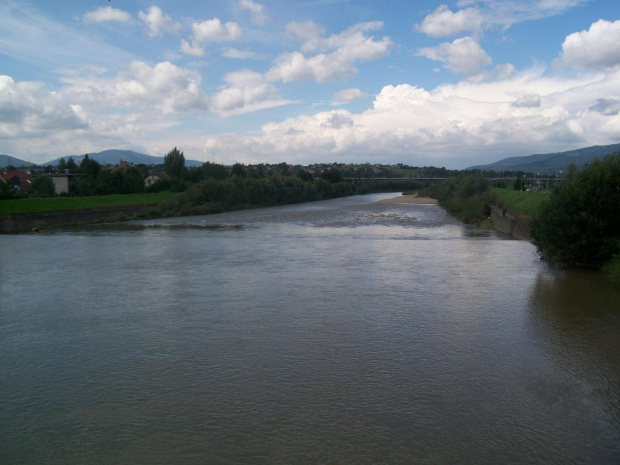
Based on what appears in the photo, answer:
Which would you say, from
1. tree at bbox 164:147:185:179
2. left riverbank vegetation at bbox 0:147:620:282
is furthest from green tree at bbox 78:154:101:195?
tree at bbox 164:147:185:179

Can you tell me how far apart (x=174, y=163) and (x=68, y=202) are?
47.3 metres

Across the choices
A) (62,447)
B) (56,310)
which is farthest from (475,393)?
(56,310)

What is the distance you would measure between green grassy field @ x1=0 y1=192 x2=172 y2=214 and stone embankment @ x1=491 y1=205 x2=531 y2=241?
27.2 meters

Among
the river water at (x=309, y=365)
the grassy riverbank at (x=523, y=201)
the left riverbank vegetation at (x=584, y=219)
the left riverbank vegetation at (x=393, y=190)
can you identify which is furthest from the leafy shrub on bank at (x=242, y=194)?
the left riverbank vegetation at (x=584, y=219)

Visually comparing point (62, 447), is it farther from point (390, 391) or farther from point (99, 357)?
A: point (390, 391)

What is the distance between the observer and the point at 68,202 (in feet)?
123

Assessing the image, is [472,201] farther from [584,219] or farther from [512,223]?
[584,219]

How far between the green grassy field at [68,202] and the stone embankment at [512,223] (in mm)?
27166

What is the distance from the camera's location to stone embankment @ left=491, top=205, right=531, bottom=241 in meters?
25.0

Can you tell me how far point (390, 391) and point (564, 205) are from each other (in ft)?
37.5

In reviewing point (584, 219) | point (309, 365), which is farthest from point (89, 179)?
point (309, 365)

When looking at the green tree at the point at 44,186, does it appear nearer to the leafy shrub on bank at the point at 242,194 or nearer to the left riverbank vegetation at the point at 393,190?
the left riverbank vegetation at the point at 393,190

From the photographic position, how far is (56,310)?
11.4m

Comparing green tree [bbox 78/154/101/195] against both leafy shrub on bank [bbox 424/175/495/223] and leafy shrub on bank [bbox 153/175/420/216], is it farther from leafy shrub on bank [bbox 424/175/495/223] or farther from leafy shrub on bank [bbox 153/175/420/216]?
leafy shrub on bank [bbox 424/175/495/223]
